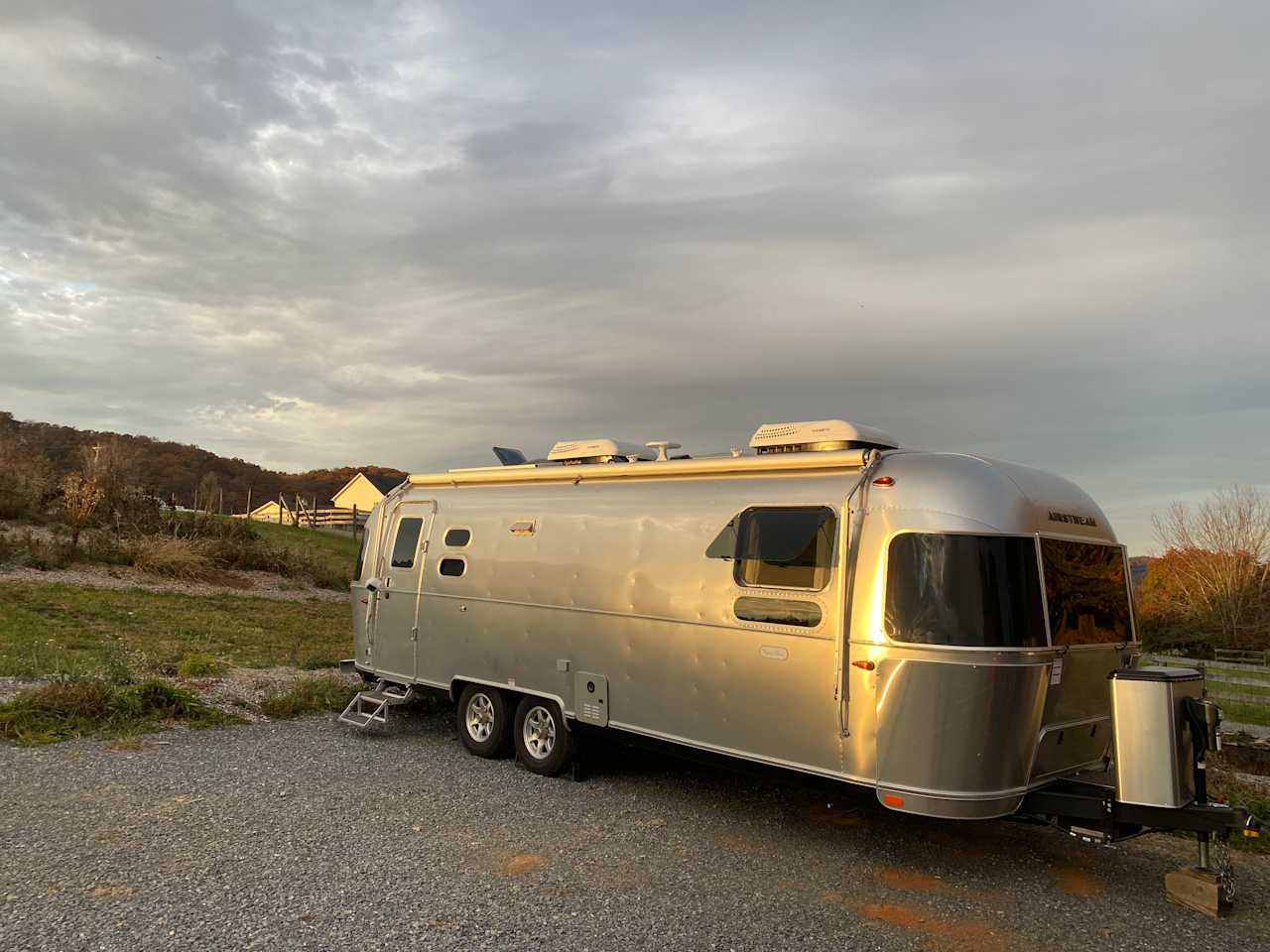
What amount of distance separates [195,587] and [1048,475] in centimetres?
2094

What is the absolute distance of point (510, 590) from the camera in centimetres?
853

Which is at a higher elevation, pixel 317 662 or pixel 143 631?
pixel 143 631

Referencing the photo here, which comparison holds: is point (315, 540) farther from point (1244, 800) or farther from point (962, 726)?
point (962, 726)

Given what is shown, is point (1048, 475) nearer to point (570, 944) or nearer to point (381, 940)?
point (570, 944)

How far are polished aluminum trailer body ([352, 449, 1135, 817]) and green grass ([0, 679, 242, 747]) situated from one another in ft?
9.24

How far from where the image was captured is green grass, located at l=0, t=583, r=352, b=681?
11.6 metres

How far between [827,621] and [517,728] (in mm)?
3676

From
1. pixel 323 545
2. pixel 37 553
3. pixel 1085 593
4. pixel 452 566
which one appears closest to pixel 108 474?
pixel 37 553

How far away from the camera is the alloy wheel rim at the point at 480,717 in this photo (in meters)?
8.81

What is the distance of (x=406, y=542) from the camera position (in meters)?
10.1

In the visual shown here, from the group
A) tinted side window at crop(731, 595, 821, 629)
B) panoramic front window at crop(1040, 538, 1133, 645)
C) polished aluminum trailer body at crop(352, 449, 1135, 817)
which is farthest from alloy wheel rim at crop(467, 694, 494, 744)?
panoramic front window at crop(1040, 538, 1133, 645)

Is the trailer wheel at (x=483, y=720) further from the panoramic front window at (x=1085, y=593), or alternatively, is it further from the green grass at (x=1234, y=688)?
the green grass at (x=1234, y=688)

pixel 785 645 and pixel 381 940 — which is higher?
pixel 785 645

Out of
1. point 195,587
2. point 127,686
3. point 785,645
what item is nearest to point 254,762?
point 127,686
